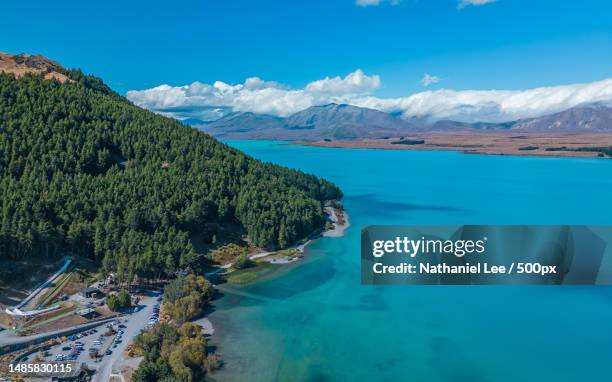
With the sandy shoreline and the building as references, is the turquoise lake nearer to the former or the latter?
the sandy shoreline

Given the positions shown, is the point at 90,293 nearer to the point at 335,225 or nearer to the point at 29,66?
the point at 335,225

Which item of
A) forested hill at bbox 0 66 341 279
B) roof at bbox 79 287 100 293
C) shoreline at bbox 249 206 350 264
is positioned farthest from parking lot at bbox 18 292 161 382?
shoreline at bbox 249 206 350 264

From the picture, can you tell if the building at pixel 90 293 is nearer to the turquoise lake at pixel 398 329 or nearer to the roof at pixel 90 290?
the roof at pixel 90 290

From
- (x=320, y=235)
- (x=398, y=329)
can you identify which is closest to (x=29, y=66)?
(x=320, y=235)

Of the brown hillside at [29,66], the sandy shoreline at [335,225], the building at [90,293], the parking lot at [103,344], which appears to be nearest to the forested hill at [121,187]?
the sandy shoreline at [335,225]

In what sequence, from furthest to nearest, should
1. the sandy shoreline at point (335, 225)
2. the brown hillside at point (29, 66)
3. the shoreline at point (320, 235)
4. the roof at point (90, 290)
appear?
1. the brown hillside at point (29, 66)
2. the sandy shoreline at point (335, 225)
3. the shoreline at point (320, 235)
4. the roof at point (90, 290)

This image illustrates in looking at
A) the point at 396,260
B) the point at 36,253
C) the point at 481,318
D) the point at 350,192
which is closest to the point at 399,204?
the point at 350,192

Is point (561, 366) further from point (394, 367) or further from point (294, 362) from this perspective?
point (294, 362)
